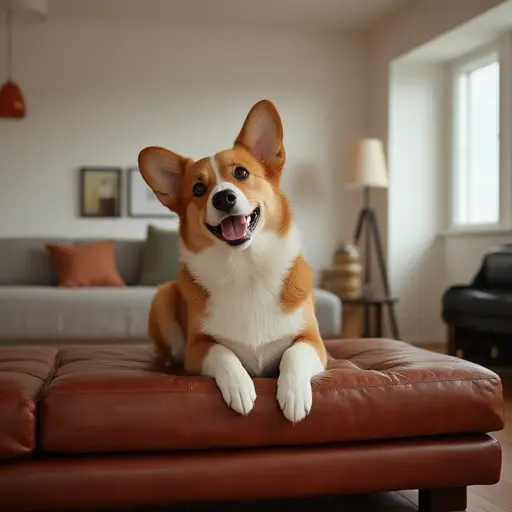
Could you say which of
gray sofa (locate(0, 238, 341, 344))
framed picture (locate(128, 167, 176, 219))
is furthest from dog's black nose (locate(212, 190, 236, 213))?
framed picture (locate(128, 167, 176, 219))

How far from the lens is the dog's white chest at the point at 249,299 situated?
6.04 ft

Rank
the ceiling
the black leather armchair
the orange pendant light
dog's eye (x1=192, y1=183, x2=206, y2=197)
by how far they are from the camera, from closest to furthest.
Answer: dog's eye (x1=192, y1=183, x2=206, y2=197)
the black leather armchair
the orange pendant light
the ceiling

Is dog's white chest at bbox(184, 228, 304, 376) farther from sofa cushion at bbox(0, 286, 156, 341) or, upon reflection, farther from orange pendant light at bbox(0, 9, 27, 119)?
orange pendant light at bbox(0, 9, 27, 119)

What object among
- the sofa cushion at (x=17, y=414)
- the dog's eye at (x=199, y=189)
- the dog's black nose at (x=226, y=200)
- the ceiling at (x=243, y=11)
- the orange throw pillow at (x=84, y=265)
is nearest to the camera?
the sofa cushion at (x=17, y=414)

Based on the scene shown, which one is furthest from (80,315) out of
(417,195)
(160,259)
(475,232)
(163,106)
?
(417,195)

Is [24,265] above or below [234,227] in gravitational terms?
below

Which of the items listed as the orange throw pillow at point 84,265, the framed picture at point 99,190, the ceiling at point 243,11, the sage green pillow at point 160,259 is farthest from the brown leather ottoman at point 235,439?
the ceiling at point 243,11

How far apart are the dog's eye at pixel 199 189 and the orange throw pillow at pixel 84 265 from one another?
3.07 m

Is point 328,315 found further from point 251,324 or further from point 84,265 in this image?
point 251,324

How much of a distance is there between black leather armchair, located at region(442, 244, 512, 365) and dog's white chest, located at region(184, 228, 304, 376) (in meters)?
2.32

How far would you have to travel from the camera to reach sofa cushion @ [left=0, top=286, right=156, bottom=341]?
4035 millimetres

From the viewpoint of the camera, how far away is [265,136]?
192 cm

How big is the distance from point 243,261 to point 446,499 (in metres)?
0.79

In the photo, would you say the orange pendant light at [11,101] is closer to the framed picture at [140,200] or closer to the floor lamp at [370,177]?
the framed picture at [140,200]
